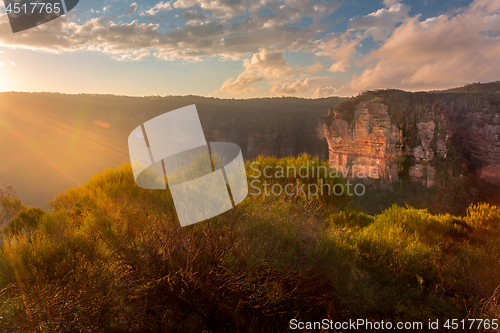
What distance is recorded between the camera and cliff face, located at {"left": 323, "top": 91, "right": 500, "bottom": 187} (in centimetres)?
3366

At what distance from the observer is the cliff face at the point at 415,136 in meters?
33.7

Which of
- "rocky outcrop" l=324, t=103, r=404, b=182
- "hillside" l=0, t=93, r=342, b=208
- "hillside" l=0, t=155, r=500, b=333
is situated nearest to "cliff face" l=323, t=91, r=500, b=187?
"rocky outcrop" l=324, t=103, r=404, b=182

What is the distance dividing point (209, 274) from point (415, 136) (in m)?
41.6

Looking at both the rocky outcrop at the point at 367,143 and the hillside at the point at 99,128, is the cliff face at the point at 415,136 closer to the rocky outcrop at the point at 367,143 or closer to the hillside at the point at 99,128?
the rocky outcrop at the point at 367,143

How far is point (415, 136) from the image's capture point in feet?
121

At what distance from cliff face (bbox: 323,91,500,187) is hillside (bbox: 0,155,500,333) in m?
32.8

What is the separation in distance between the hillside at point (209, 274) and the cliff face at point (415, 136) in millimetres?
32766

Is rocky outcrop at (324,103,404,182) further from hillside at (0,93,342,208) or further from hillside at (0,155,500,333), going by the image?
hillside at (0,155,500,333)

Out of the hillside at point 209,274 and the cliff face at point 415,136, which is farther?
the cliff face at point 415,136

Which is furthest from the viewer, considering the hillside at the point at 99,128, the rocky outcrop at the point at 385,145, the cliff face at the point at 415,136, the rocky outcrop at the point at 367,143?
the hillside at the point at 99,128

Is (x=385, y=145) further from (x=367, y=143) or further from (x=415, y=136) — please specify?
(x=415, y=136)

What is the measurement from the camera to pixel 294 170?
775 cm

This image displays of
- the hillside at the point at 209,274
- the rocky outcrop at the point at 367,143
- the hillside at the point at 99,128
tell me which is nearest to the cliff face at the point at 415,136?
the rocky outcrop at the point at 367,143

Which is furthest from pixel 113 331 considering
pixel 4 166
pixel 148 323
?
pixel 4 166
